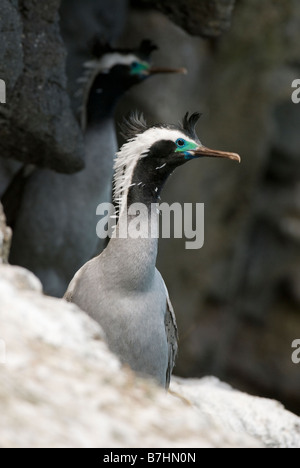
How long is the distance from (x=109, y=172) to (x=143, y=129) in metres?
1.69

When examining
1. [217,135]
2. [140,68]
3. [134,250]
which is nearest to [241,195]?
[217,135]

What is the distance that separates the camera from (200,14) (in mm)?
5238

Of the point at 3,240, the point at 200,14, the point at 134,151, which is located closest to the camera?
the point at 3,240

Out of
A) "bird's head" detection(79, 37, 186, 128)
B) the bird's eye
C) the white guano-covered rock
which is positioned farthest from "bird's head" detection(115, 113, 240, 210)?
"bird's head" detection(79, 37, 186, 128)

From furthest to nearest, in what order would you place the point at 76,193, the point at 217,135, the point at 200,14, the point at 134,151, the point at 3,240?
the point at 217,135
the point at 76,193
the point at 200,14
the point at 134,151
the point at 3,240

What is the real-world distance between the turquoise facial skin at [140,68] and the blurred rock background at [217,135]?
39 centimetres

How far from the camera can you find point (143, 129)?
374 centimetres

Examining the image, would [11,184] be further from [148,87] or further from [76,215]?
[148,87]

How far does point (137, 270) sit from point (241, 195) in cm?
526

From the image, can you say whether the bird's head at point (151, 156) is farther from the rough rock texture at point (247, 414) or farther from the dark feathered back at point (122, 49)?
the dark feathered back at point (122, 49)

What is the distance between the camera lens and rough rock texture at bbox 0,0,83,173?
4.19m

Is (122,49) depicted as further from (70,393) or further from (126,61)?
(70,393)
